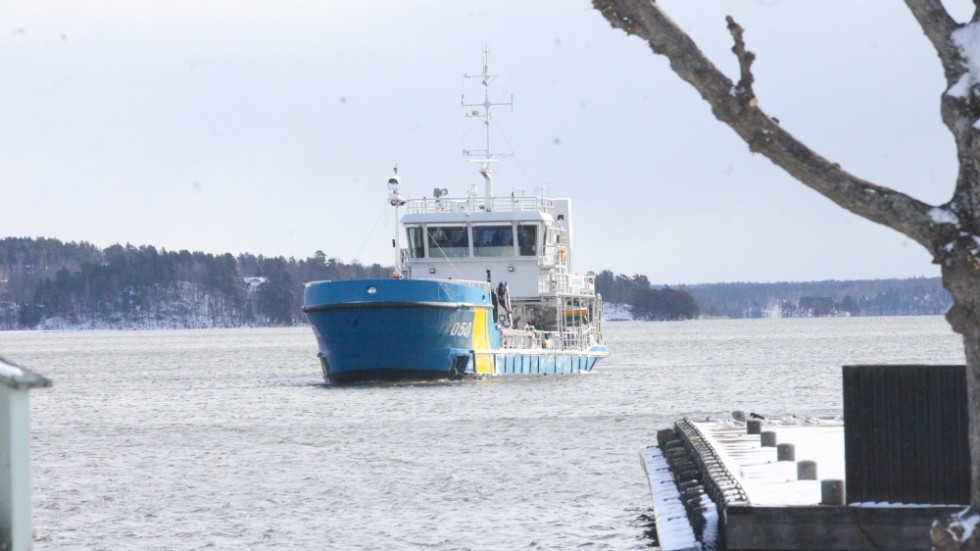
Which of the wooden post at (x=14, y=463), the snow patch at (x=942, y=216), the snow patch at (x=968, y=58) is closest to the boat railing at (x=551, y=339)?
the snow patch at (x=942, y=216)

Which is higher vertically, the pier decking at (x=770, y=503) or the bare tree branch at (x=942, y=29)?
the bare tree branch at (x=942, y=29)

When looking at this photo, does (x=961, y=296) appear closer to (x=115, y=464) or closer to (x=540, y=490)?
(x=540, y=490)

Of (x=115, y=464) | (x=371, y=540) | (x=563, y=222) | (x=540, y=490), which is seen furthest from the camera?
(x=563, y=222)

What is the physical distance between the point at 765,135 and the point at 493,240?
31885mm

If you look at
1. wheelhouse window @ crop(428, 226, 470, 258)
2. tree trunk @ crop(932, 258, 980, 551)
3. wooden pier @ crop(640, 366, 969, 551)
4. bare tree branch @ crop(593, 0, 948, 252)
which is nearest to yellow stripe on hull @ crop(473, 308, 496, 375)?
wheelhouse window @ crop(428, 226, 470, 258)

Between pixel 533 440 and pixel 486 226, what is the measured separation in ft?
51.5

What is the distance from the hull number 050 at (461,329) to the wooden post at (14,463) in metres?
26.8

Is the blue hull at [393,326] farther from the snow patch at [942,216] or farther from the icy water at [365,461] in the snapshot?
the snow patch at [942,216]

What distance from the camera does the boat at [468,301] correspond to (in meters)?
Answer: 31.3

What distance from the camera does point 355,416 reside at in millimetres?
28203

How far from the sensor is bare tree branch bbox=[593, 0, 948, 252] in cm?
676

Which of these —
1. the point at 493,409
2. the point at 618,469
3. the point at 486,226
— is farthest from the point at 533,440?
the point at 486,226

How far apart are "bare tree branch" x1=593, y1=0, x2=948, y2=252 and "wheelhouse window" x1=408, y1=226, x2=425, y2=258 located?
104ft

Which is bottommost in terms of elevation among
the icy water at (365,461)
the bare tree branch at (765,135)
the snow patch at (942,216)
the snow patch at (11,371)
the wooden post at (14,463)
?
the icy water at (365,461)
